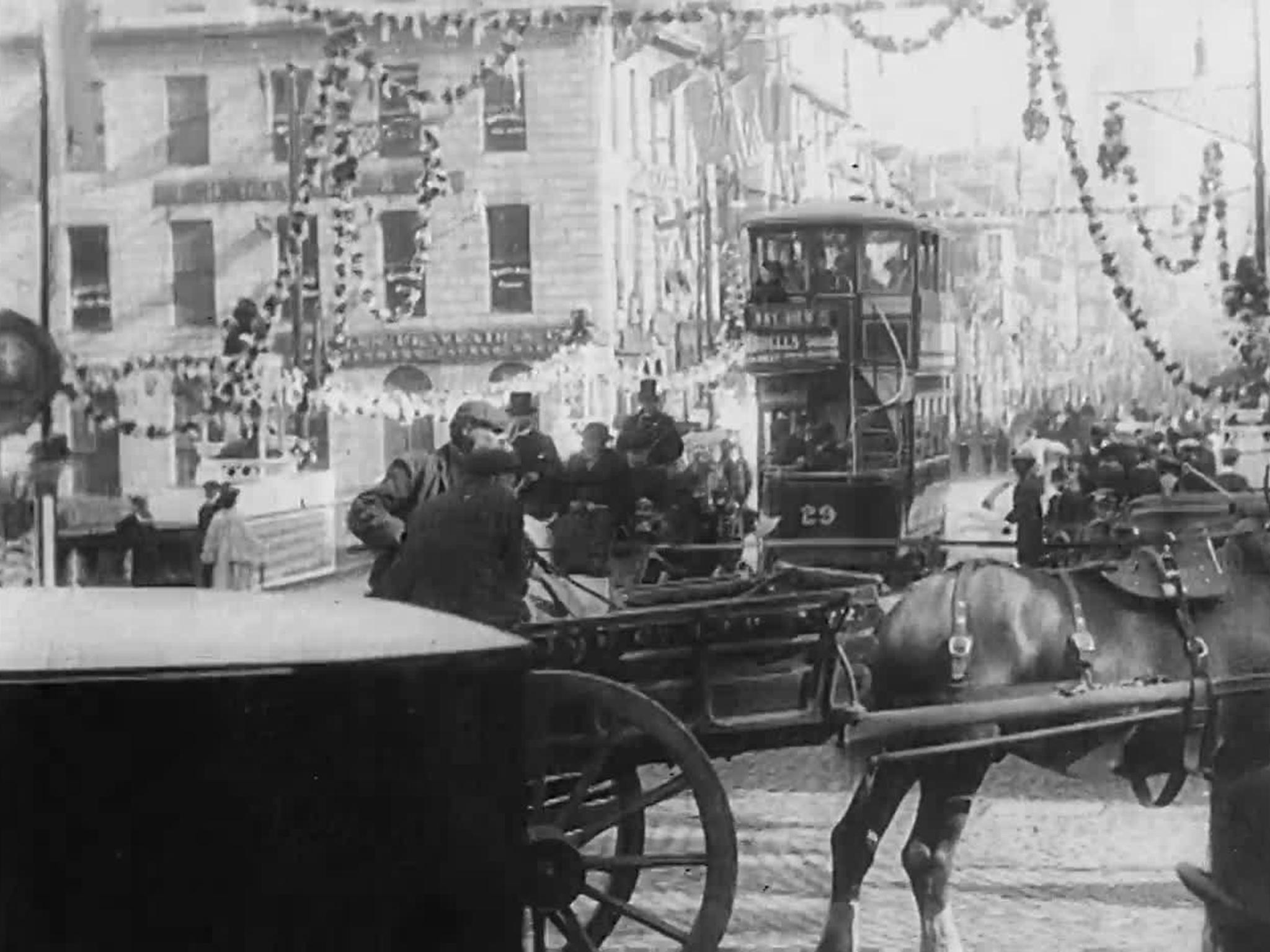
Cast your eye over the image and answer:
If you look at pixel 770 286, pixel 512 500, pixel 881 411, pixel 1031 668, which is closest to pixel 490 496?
pixel 512 500

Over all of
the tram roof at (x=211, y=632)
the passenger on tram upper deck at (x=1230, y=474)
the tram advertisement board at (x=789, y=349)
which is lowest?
the tram roof at (x=211, y=632)

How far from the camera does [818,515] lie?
5086 millimetres

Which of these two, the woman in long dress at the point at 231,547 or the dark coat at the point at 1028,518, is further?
the dark coat at the point at 1028,518

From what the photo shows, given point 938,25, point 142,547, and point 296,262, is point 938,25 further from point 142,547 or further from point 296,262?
point 142,547

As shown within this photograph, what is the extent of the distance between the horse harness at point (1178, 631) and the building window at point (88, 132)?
7.30 feet

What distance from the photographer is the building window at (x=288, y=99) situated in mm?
4988

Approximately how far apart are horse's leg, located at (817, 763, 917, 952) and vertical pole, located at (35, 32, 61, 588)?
1.92 meters

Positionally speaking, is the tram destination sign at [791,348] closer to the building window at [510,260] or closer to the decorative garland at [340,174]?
the building window at [510,260]

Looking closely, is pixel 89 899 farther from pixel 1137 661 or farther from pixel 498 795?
pixel 1137 661

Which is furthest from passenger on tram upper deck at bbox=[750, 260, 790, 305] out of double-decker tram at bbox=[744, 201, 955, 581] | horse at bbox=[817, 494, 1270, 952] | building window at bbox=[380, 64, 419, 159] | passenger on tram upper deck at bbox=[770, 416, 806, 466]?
building window at bbox=[380, 64, 419, 159]

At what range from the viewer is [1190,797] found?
5.16m

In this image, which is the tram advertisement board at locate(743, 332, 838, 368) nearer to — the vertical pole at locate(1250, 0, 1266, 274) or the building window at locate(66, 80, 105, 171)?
the vertical pole at locate(1250, 0, 1266, 274)

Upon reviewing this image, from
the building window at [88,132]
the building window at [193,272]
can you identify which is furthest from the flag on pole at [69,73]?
the building window at [193,272]

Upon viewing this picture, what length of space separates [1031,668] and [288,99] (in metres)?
2.16
